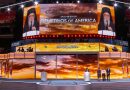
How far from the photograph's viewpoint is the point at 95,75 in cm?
3806

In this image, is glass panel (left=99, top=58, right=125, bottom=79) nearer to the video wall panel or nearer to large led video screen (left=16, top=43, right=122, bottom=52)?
large led video screen (left=16, top=43, right=122, bottom=52)

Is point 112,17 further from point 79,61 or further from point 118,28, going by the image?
point 79,61

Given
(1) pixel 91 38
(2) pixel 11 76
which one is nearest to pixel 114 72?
(1) pixel 91 38

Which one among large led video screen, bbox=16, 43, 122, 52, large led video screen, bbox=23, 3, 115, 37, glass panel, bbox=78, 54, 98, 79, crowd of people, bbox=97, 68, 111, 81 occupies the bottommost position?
crowd of people, bbox=97, 68, 111, 81

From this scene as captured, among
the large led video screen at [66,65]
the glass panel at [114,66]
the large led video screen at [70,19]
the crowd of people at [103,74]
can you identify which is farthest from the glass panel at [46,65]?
the glass panel at [114,66]

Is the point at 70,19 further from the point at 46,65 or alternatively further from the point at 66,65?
the point at 46,65

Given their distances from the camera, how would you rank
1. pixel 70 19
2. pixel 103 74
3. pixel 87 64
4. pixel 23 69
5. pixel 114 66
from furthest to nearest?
pixel 23 69
pixel 70 19
pixel 114 66
pixel 87 64
pixel 103 74

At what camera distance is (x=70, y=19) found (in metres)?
38.6

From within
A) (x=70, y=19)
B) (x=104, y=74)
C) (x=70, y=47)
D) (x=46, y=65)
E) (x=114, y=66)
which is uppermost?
(x=70, y=19)

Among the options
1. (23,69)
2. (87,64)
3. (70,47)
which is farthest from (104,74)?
(23,69)

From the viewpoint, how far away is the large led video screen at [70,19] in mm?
38312

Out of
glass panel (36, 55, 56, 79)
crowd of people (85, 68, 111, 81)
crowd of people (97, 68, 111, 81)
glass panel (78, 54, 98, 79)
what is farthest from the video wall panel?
crowd of people (97, 68, 111, 81)

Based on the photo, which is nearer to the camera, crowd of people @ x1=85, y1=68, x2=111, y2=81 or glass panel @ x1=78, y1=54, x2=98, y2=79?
crowd of people @ x1=85, y1=68, x2=111, y2=81

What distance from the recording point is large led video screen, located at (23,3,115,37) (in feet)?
126
